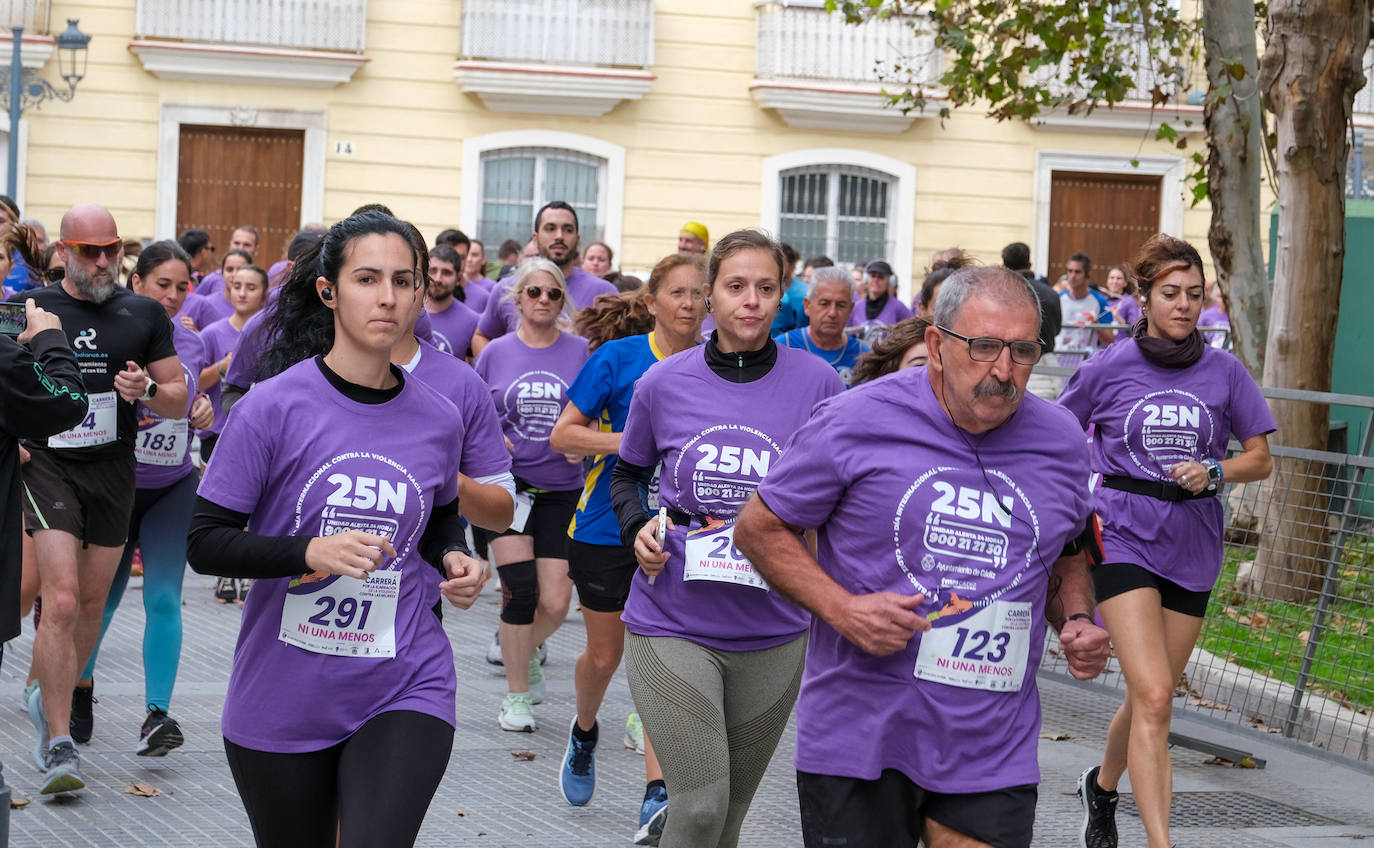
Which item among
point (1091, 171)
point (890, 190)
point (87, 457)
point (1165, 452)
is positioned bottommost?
point (87, 457)

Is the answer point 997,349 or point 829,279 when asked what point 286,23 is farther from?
point 997,349

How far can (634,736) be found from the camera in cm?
770

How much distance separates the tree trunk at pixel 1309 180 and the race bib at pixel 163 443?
5.88 meters

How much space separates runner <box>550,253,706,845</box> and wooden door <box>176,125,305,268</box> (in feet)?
58.7

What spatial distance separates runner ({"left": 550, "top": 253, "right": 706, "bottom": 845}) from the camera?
20.6 ft

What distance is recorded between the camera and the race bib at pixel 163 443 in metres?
7.52

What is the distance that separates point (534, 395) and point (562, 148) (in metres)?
16.4

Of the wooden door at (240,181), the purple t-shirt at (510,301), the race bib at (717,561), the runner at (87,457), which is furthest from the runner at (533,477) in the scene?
the wooden door at (240,181)

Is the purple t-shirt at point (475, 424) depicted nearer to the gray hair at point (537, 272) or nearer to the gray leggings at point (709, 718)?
the gray leggings at point (709, 718)

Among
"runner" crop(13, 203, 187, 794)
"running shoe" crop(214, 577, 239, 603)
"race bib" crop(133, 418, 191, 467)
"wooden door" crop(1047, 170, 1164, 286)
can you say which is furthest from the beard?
"wooden door" crop(1047, 170, 1164, 286)

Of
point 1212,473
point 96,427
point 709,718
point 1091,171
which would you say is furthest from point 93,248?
point 1091,171

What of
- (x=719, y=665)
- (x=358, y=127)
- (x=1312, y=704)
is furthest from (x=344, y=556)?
(x=358, y=127)

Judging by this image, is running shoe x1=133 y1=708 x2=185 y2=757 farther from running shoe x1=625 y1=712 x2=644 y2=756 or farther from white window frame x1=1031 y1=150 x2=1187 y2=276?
white window frame x1=1031 y1=150 x2=1187 y2=276

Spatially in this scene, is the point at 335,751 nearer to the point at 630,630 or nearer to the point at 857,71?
the point at 630,630
